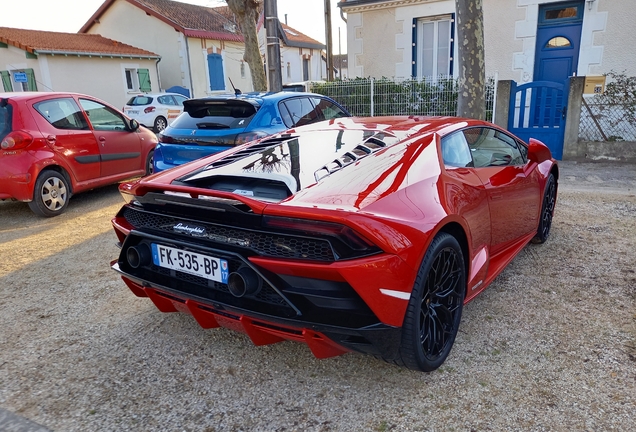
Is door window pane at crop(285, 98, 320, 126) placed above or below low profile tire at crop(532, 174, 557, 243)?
above

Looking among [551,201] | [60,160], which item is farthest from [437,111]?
[60,160]

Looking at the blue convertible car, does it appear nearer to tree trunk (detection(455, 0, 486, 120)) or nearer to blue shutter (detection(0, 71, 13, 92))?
tree trunk (detection(455, 0, 486, 120))

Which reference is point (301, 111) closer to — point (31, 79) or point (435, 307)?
point (435, 307)

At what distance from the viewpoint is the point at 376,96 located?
34.8ft

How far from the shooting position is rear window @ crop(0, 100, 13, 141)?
5551 millimetres

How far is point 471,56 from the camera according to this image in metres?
7.90

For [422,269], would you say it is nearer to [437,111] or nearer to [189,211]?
[189,211]

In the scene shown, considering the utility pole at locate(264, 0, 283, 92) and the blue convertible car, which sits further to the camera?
the utility pole at locate(264, 0, 283, 92)

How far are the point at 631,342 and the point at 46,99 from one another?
21.7ft

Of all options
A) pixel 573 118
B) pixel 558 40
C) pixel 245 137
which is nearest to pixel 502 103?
pixel 573 118

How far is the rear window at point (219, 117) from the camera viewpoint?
527cm

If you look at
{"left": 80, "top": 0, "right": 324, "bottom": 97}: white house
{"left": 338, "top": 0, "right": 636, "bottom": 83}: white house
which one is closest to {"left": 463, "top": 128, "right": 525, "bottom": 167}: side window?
{"left": 338, "top": 0, "right": 636, "bottom": 83}: white house

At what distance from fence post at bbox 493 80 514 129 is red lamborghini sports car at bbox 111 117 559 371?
6.76m

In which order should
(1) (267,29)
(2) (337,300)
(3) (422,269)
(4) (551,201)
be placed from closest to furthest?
(2) (337,300), (3) (422,269), (4) (551,201), (1) (267,29)
